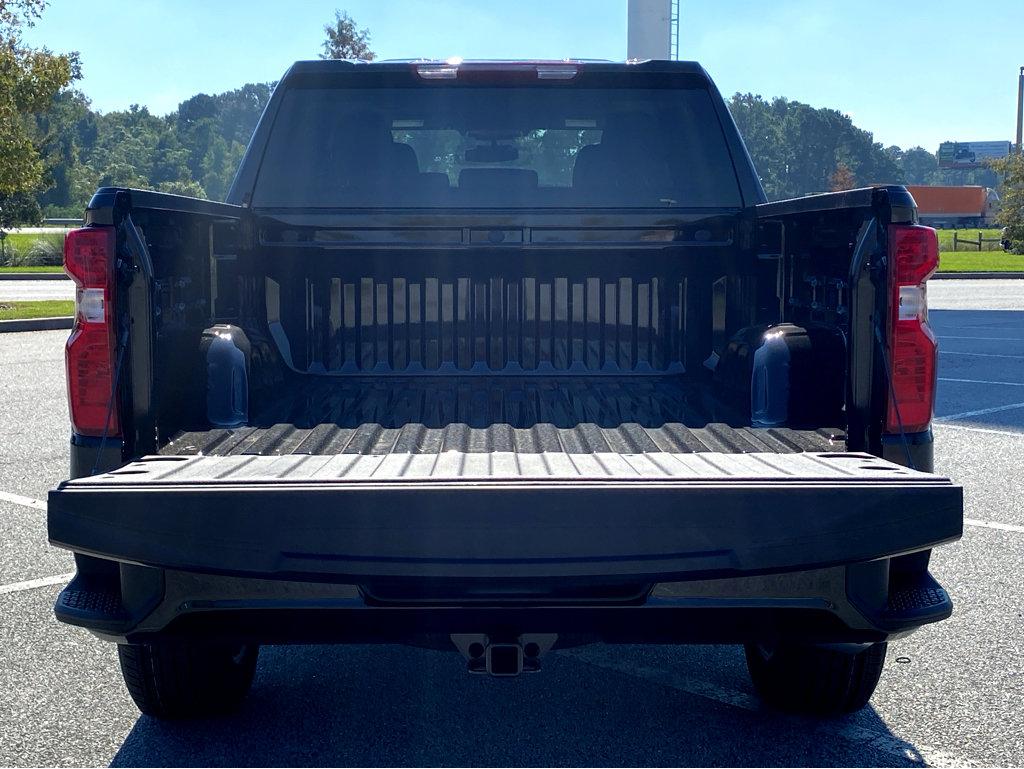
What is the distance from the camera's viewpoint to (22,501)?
21.6 ft

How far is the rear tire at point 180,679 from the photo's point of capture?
3.44 m

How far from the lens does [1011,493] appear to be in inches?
271

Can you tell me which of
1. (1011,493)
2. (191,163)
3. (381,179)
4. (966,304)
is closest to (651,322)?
(381,179)

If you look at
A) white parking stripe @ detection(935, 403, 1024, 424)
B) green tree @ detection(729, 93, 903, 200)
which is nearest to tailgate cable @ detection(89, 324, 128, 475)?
white parking stripe @ detection(935, 403, 1024, 424)

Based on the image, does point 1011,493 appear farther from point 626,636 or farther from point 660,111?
point 626,636

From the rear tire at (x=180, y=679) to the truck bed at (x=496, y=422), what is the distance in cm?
64

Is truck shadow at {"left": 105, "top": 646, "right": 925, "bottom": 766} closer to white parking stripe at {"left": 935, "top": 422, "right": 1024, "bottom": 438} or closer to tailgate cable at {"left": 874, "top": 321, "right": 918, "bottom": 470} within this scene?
tailgate cable at {"left": 874, "top": 321, "right": 918, "bottom": 470}

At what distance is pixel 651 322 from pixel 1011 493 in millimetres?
3443

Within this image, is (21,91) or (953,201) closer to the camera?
(21,91)

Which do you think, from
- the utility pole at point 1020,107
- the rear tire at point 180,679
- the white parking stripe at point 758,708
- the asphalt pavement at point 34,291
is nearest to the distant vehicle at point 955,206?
the utility pole at point 1020,107

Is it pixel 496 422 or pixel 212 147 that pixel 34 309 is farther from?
pixel 212 147

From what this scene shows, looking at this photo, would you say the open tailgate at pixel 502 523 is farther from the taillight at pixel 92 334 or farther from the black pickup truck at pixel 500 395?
the taillight at pixel 92 334

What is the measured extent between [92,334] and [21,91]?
68.2ft

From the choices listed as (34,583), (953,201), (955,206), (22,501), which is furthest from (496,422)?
(955,206)
